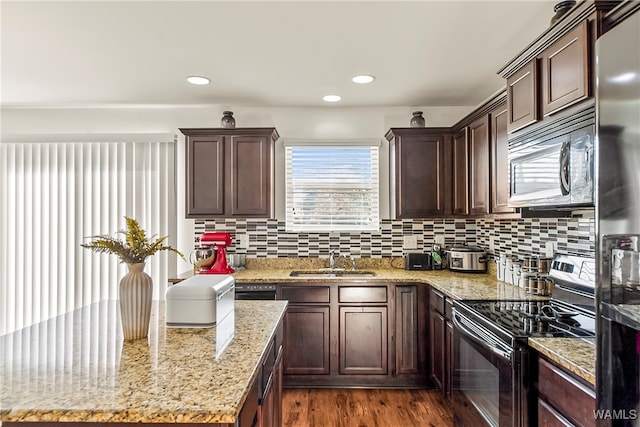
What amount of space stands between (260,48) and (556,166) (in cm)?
184

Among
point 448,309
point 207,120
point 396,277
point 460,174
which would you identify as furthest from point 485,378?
point 207,120

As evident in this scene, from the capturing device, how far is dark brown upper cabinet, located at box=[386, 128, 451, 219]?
11.6 feet

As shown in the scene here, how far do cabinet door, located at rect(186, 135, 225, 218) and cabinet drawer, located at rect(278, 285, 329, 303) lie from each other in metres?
0.97

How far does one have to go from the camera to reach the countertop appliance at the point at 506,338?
1.62 meters

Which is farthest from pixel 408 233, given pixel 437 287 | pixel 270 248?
pixel 270 248

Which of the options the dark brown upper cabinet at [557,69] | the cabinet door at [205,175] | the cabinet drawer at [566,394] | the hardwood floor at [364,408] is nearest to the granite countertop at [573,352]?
the cabinet drawer at [566,394]

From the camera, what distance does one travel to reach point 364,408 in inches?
113

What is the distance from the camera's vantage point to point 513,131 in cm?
217

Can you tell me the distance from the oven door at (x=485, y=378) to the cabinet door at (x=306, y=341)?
1.13 m

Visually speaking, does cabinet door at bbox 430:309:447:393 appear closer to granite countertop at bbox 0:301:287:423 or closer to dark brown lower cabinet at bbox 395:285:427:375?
dark brown lower cabinet at bbox 395:285:427:375

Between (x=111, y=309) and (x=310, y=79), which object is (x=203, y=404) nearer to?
(x=111, y=309)

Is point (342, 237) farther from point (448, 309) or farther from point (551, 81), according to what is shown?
point (551, 81)

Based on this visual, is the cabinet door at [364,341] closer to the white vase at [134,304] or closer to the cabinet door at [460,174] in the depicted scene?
the cabinet door at [460,174]

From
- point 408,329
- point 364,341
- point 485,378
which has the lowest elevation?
point 364,341
